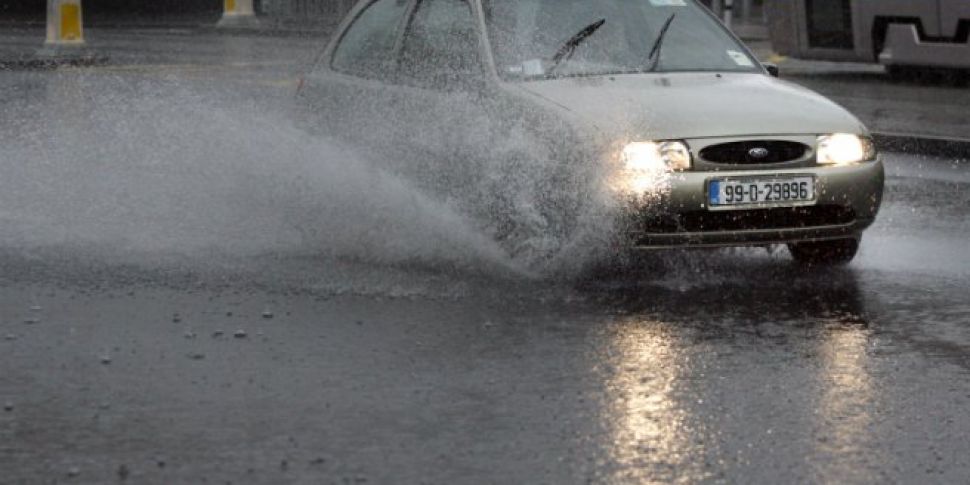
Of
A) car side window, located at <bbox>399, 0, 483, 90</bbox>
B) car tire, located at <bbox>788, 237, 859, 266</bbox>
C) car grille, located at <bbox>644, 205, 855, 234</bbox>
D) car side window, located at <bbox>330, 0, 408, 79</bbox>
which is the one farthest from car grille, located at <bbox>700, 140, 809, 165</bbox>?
car side window, located at <bbox>330, 0, 408, 79</bbox>

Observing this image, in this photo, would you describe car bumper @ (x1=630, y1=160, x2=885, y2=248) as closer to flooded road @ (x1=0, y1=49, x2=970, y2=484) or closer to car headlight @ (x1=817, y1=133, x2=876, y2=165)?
car headlight @ (x1=817, y1=133, x2=876, y2=165)

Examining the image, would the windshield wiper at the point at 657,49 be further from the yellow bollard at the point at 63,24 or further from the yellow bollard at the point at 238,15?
the yellow bollard at the point at 238,15

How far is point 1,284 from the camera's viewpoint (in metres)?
8.88

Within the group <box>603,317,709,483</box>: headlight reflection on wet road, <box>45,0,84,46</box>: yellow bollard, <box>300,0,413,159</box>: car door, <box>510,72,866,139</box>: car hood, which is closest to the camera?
<box>603,317,709,483</box>: headlight reflection on wet road

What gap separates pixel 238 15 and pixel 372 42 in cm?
2469

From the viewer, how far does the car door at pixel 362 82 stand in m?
10.3

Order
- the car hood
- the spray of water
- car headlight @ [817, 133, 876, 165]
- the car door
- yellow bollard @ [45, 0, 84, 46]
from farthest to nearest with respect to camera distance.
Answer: yellow bollard @ [45, 0, 84, 46] → the car door → car headlight @ [817, 133, 876, 165] → the spray of water → the car hood

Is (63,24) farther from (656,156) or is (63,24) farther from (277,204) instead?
(656,156)

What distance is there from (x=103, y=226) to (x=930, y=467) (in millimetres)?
5754

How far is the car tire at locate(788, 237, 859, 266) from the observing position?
9766mm

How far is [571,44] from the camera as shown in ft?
33.3

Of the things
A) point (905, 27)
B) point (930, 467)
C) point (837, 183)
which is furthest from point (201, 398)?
point (905, 27)

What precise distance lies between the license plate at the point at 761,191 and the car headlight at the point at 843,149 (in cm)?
19

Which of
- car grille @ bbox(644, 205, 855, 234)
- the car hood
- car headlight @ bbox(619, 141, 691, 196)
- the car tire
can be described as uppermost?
the car hood
